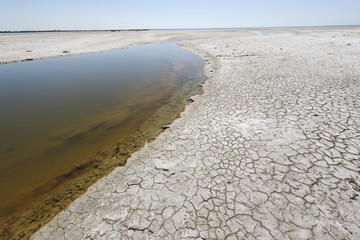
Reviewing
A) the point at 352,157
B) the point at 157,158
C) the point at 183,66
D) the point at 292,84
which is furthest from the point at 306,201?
the point at 183,66

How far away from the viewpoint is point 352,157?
4109mm

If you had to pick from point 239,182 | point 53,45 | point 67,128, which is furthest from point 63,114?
point 53,45

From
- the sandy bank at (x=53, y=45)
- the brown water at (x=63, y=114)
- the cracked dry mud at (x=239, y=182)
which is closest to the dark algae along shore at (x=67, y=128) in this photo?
the brown water at (x=63, y=114)

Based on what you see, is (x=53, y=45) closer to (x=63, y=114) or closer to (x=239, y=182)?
(x=63, y=114)

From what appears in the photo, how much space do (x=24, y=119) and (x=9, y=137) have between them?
1327 millimetres

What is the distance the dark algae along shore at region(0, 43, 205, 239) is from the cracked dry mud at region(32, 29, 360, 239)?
713mm

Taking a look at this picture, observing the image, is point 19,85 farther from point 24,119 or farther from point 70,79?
point 24,119

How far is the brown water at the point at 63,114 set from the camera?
4.88 meters

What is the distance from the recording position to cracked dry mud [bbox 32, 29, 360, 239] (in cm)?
302

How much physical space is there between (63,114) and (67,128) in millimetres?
1363

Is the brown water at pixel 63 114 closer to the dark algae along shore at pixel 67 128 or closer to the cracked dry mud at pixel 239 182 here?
the dark algae along shore at pixel 67 128

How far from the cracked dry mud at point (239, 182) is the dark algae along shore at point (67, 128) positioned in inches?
28.1

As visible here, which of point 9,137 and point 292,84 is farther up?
point 292,84

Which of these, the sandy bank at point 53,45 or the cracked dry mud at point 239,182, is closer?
the cracked dry mud at point 239,182
